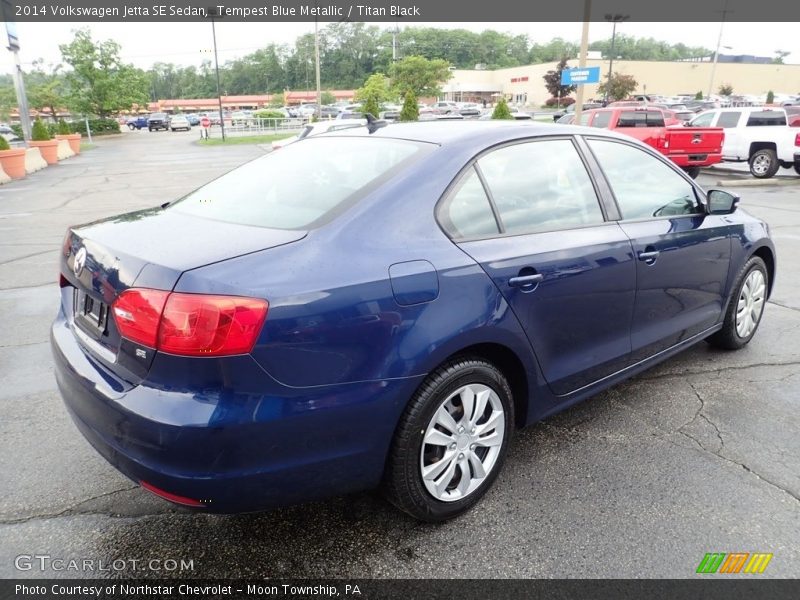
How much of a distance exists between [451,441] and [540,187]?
133 cm

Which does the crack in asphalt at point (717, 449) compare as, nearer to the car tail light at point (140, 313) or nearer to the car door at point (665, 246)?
the car door at point (665, 246)

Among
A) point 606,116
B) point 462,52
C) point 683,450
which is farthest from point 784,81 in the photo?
point 683,450

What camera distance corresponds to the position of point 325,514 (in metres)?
2.64

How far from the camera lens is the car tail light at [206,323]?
1898mm

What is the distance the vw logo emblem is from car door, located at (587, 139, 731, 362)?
2561mm

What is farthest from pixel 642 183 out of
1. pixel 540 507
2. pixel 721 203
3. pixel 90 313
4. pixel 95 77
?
pixel 95 77

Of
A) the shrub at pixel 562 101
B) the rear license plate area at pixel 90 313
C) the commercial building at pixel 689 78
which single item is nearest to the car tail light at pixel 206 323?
the rear license plate area at pixel 90 313

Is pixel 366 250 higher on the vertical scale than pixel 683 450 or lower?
higher

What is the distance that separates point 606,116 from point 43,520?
53.6ft

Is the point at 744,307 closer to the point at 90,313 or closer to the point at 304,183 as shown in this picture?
the point at 304,183

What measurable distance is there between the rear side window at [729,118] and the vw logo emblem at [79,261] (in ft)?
61.2

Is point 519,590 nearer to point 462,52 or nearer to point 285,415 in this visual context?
point 285,415

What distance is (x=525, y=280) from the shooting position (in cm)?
258

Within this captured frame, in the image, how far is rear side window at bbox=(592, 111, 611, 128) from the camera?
1595 cm
